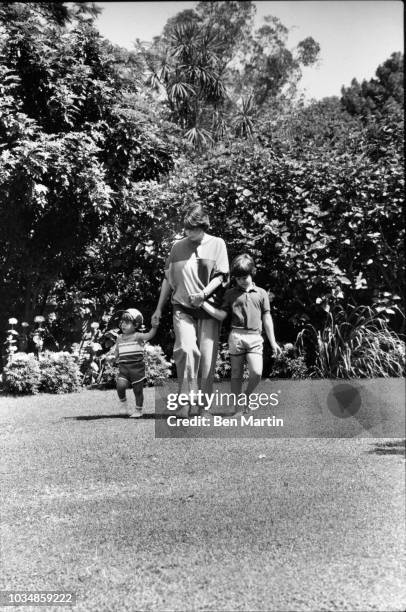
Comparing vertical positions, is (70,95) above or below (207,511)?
above

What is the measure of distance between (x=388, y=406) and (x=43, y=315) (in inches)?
72.1

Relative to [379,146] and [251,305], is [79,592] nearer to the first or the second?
[251,305]

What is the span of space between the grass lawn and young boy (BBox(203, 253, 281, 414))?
14.8 inches

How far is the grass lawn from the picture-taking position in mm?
1850

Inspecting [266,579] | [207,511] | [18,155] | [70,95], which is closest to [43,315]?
[18,155]

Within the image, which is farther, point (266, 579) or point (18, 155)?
point (18, 155)

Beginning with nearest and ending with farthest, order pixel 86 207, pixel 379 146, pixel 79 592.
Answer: pixel 79 592 < pixel 86 207 < pixel 379 146

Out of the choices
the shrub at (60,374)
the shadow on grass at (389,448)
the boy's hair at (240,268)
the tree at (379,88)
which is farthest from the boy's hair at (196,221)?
the shadow on grass at (389,448)

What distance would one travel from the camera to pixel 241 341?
87.7 inches

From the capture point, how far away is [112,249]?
277cm

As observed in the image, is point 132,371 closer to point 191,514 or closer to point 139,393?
point 139,393

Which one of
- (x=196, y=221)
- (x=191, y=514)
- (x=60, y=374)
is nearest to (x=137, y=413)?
(x=191, y=514)

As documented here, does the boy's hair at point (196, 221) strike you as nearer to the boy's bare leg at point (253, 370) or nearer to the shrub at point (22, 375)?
the boy's bare leg at point (253, 370)

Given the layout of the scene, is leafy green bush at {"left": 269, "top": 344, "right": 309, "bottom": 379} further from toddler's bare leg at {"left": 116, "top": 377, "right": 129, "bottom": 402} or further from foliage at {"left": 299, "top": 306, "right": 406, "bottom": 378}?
toddler's bare leg at {"left": 116, "top": 377, "right": 129, "bottom": 402}
